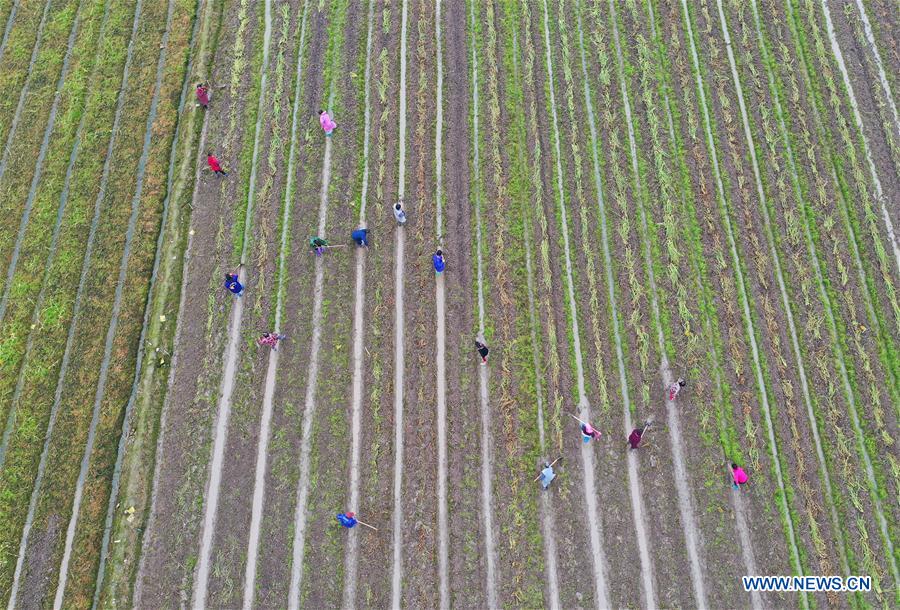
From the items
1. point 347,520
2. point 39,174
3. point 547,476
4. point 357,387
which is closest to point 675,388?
point 547,476

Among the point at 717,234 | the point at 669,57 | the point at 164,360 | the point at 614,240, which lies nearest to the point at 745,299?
the point at 717,234

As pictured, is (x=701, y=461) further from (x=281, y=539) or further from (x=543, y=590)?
(x=281, y=539)

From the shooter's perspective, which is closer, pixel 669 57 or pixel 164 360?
pixel 164 360

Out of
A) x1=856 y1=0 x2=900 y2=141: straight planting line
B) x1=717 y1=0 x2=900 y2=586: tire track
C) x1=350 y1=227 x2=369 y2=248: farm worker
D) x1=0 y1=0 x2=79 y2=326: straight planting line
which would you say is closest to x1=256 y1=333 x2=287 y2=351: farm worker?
x1=350 y1=227 x2=369 y2=248: farm worker

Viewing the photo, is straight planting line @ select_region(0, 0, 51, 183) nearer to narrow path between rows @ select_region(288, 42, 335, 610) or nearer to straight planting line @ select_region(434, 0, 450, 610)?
narrow path between rows @ select_region(288, 42, 335, 610)

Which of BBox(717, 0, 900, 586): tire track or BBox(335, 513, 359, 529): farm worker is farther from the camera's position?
BBox(717, 0, 900, 586): tire track
